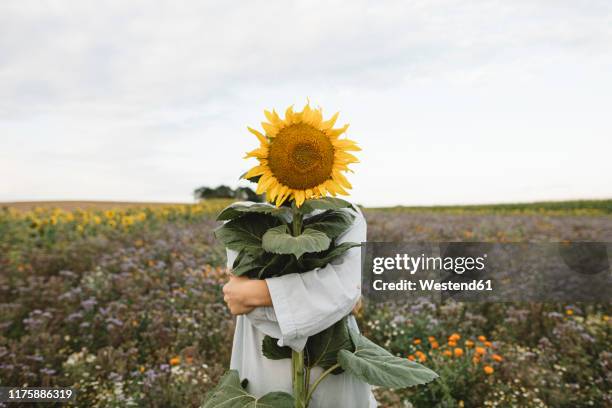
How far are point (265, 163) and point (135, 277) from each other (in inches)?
177

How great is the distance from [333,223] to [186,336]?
125 inches

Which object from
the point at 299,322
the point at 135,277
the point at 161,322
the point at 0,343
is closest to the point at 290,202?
the point at 299,322

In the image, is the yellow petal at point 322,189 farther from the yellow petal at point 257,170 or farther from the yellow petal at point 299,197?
the yellow petal at point 257,170

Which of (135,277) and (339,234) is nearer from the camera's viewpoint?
(339,234)

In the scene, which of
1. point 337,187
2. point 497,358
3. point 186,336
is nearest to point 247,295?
point 337,187

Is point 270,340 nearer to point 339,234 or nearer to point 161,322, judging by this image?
point 339,234

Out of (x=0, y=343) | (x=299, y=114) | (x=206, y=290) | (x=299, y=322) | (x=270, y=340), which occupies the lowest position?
(x=0, y=343)

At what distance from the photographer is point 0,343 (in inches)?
168

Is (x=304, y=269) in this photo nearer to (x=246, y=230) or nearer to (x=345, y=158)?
(x=246, y=230)

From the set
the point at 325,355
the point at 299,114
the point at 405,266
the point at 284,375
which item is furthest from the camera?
the point at 405,266

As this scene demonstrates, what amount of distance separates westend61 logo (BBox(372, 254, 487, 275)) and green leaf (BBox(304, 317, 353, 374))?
4.25 meters

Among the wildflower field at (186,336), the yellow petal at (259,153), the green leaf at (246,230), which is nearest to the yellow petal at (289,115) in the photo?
the yellow petal at (259,153)
